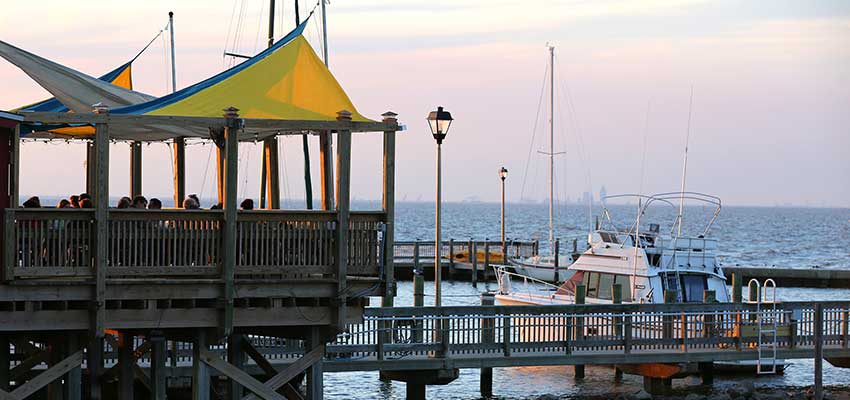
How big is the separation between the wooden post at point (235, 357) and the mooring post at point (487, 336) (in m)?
6.69

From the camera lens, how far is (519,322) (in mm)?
26250

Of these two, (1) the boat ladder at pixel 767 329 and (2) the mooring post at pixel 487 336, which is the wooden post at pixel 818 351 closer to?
(1) the boat ladder at pixel 767 329

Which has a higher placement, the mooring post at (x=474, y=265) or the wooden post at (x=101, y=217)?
the wooden post at (x=101, y=217)

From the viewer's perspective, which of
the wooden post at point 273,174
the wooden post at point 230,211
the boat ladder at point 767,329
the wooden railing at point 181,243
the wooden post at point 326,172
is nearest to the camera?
the wooden railing at point 181,243

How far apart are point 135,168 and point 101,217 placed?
795 cm

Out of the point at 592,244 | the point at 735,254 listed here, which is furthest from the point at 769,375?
the point at 735,254

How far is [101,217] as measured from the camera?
17.5 meters

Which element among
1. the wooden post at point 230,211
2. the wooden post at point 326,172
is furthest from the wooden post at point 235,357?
the wooden post at point 326,172

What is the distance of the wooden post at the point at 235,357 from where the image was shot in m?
20.2

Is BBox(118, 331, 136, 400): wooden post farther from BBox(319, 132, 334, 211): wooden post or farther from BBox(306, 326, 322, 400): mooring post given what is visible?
BBox(319, 132, 334, 211): wooden post

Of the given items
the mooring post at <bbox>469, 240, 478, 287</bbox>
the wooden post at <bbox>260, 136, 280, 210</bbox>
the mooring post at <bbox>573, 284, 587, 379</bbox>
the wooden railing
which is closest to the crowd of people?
the wooden railing

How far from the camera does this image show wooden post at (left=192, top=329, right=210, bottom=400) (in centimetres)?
1900

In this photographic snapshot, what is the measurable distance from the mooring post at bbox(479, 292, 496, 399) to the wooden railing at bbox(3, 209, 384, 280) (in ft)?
24.3

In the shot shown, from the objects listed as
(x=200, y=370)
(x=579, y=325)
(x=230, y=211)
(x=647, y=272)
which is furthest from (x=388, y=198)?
(x=647, y=272)
